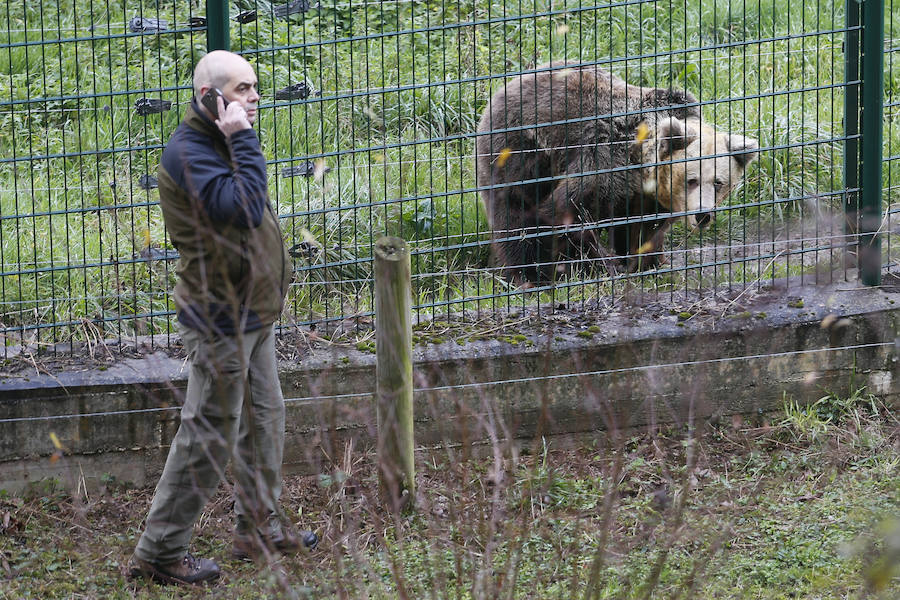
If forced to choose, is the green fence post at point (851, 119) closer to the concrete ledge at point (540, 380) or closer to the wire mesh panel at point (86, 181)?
the concrete ledge at point (540, 380)

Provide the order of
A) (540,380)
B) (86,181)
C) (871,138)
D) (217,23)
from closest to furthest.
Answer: (217,23)
(540,380)
(871,138)
(86,181)

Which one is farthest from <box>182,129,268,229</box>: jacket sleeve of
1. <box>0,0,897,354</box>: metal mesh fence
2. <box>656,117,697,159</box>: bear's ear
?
<box>656,117,697,159</box>: bear's ear

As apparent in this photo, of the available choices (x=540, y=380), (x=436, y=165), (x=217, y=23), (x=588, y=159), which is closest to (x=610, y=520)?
(x=540, y=380)

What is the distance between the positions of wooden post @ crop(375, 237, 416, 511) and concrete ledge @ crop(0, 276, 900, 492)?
28 centimetres

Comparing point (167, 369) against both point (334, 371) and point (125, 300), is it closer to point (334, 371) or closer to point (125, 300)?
point (334, 371)

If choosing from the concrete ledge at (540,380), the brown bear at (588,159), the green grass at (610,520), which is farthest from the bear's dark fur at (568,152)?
the green grass at (610,520)

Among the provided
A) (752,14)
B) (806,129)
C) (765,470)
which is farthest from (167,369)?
(752,14)

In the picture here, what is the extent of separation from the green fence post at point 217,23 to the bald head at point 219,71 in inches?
39.7

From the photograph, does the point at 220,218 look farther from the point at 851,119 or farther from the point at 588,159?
the point at 588,159

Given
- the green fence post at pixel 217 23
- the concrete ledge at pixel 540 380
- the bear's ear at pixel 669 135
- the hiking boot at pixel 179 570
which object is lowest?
the hiking boot at pixel 179 570

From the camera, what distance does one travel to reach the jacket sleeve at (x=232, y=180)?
4.14m

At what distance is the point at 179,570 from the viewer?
→ 4496 millimetres

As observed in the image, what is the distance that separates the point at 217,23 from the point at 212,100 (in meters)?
1.15

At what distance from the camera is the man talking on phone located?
165 inches
